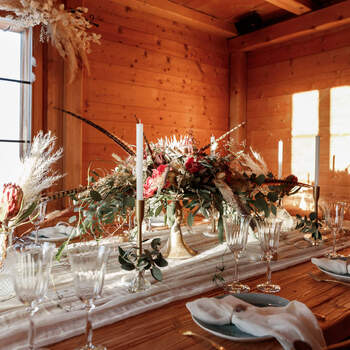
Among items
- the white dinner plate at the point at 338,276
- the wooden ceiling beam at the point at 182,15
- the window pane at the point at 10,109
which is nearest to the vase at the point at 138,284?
the white dinner plate at the point at 338,276

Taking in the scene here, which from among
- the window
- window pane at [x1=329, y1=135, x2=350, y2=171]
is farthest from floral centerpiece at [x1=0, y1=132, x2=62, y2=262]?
window pane at [x1=329, y1=135, x2=350, y2=171]

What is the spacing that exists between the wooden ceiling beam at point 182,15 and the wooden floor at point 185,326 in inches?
120

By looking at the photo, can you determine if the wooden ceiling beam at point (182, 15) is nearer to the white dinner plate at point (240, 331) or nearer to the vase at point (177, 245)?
the vase at point (177, 245)

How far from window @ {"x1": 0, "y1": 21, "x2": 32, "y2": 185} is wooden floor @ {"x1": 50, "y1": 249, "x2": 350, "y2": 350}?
93.8 inches

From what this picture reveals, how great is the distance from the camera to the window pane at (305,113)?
368cm

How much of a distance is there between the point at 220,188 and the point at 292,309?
1.41 feet

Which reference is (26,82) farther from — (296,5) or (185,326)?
(185,326)

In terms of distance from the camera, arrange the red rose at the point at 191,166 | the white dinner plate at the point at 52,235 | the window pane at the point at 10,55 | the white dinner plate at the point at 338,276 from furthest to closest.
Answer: the window pane at the point at 10,55
the white dinner plate at the point at 52,235
the red rose at the point at 191,166
the white dinner plate at the point at 338,276


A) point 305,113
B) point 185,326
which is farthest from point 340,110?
point 185,326

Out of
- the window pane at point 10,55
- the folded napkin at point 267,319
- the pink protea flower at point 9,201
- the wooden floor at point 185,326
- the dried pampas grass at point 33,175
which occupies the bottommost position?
the wooden floor at point 185,326

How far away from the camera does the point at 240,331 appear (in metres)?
0.67

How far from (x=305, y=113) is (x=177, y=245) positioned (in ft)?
9.95

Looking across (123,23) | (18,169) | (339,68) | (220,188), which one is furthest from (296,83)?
(18,169)

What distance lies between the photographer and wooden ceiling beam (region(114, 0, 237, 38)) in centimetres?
336
